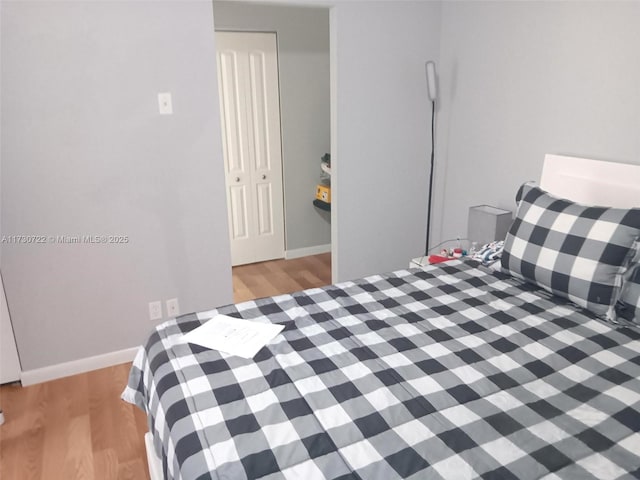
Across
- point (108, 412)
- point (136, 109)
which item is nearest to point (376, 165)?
point (136, 109)

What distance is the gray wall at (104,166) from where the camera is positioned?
240 centimetres

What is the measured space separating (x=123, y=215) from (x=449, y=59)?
2.33 m

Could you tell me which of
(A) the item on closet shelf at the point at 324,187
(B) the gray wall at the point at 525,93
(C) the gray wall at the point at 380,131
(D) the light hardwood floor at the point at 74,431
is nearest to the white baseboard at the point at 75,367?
(D) the light hardwood floor at the point at 74,431

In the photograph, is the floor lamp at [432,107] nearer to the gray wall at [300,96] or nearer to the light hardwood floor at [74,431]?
the gray wall at [300,96]

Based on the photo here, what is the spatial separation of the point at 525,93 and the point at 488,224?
0.77m

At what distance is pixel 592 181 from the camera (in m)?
2.39

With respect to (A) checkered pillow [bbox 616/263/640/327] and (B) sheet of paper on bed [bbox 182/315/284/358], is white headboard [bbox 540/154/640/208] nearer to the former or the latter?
(A) checkered pillow [bbox 616/263/640/327]

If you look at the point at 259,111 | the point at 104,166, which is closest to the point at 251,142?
the point at 259,111

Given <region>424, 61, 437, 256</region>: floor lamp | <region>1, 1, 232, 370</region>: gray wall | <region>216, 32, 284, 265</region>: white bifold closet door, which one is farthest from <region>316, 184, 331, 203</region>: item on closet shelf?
<region>1, 1, 232, 370</region>: gray wall

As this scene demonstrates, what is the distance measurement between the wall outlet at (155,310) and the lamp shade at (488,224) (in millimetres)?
1939

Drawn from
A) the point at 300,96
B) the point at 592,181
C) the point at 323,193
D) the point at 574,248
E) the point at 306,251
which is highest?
the point at 300,96

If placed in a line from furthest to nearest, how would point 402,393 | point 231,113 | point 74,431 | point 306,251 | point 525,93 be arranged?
point 306,251 < point 231,113 < point 525,93 < point 74,431 < point 402,393

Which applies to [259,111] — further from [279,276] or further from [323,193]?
[279,276]

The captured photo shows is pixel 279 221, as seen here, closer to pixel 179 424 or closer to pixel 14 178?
pixel 14 178
